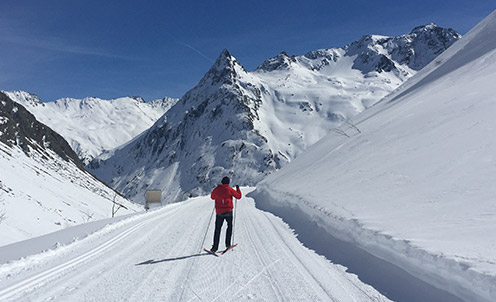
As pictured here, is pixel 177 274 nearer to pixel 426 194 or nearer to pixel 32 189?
pixel 426 194

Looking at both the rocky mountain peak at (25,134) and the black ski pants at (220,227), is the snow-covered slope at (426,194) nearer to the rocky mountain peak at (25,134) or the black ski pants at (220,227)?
the black ski pants at (220,227)

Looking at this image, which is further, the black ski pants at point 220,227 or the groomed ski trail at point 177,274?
the black ski pants at point 220,227

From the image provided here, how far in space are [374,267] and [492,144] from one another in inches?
239

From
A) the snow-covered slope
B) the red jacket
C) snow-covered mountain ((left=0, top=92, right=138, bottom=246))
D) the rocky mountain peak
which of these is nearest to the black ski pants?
the red jacket

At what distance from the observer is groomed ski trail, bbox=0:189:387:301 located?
5.16 meters

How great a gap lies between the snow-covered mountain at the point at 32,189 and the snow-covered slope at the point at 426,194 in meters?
26.8

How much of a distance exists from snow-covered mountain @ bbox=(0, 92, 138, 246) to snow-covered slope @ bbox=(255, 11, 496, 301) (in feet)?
88.1

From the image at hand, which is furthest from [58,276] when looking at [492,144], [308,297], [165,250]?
[492,144]

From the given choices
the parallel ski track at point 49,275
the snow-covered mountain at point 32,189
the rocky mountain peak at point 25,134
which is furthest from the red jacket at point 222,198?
the rocky mountain peak at point 25,134

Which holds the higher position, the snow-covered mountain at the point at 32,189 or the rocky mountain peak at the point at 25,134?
the rocky mountain peak at the point at 25,134

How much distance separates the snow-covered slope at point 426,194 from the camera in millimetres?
5031

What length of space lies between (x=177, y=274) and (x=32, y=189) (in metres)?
58.8

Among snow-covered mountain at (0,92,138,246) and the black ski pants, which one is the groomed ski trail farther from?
snow-covered mountain at (0,92,138,246)

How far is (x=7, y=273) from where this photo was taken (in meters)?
6.07
